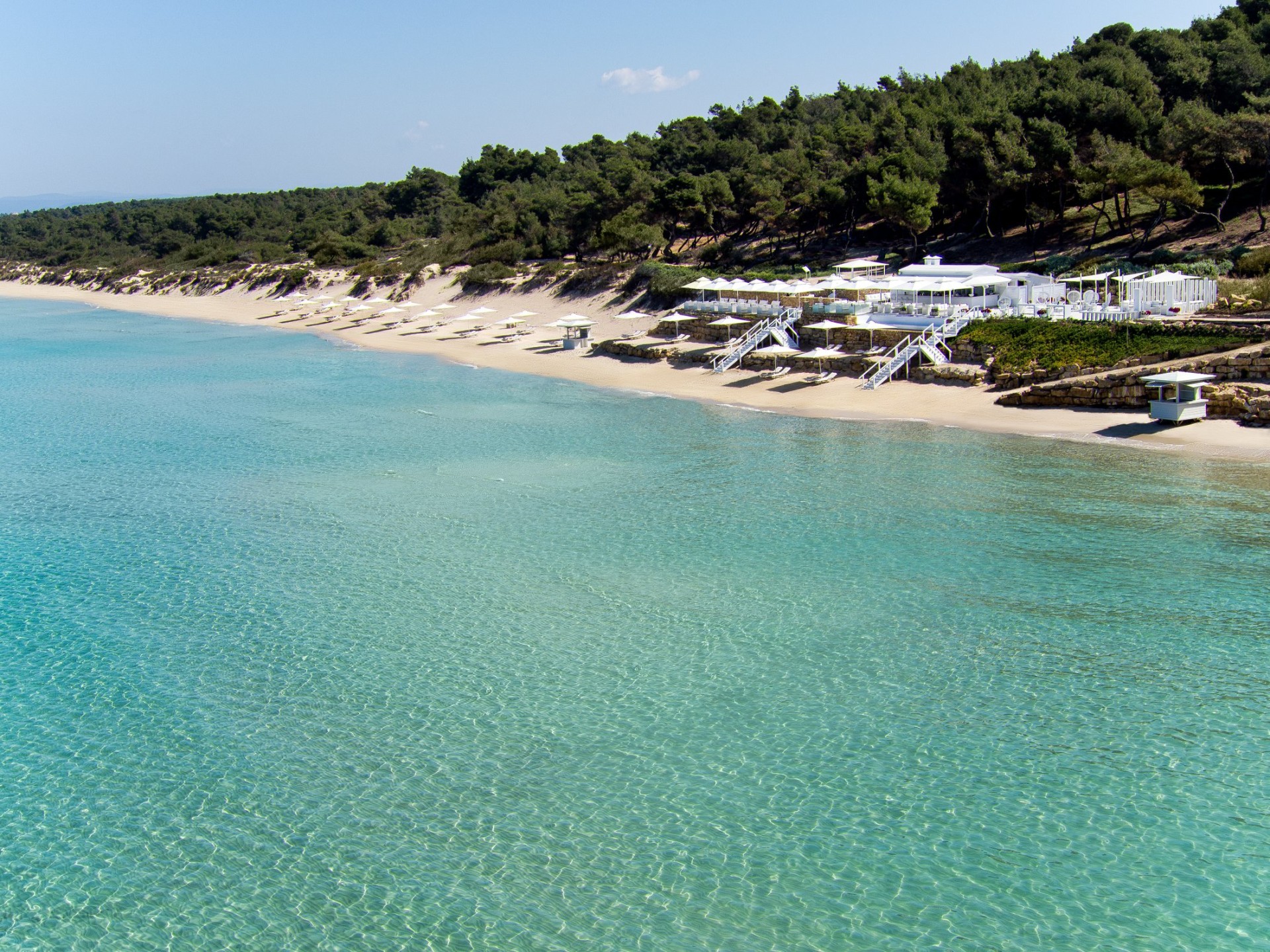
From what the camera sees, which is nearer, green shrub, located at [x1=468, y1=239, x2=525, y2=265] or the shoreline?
the shoreline

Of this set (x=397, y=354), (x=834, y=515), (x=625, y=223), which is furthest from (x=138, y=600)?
(x=625, y=223)

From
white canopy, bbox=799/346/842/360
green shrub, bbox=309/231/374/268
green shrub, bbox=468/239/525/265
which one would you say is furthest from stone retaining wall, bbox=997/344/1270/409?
green shrub, bbox=309/231/374/268

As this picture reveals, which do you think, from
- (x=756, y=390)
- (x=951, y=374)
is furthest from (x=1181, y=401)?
(x=756, y=390)

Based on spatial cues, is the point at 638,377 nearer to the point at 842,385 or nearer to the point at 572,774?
the point at 842,385

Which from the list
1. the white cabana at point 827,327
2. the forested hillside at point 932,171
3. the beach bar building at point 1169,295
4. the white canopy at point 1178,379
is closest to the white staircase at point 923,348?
the white cabana at point 827,327

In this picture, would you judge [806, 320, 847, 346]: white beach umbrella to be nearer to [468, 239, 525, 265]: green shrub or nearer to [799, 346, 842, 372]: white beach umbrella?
[799, 346, 842, 372]: white beach umbrella

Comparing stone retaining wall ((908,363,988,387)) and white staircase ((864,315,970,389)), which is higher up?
white staircase ((864,315,970,389))

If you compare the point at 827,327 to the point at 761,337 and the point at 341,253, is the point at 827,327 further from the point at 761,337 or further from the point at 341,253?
→ the point at 341,253
